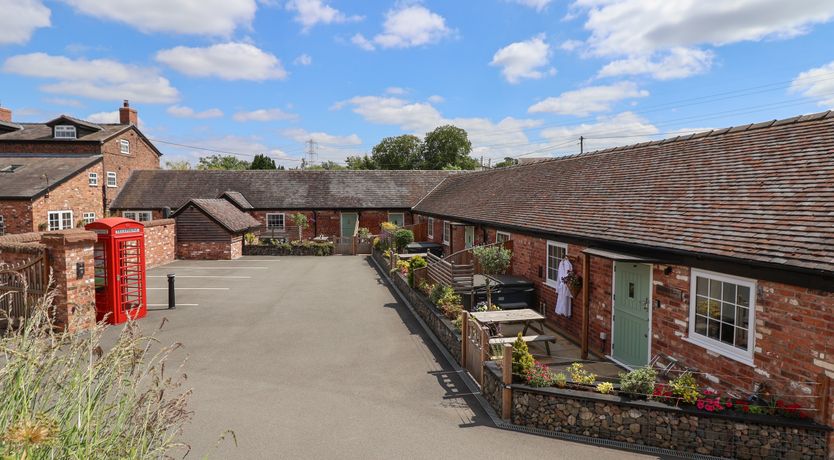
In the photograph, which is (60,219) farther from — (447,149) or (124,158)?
(447,149)

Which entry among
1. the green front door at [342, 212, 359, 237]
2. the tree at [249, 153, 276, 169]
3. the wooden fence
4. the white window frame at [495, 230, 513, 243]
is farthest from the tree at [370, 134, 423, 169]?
the wooden fence

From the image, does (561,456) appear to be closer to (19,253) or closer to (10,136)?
(19,253)

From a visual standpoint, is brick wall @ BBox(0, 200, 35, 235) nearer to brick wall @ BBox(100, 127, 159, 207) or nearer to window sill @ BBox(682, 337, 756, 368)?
brick wall @ BBox(100, 127, 159, 207)

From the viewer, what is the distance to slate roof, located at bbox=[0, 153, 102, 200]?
2641 cm

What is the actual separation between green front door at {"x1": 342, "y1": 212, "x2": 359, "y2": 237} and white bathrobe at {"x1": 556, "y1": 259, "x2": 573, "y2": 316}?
23744 mm

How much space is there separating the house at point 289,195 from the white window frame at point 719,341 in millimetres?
24903

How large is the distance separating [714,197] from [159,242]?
24.5 meters

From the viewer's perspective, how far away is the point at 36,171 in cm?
2938

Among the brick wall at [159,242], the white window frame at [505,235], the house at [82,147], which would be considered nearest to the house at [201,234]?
the brick wall at [159,242]

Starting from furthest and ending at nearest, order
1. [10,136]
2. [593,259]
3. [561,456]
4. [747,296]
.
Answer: [10,136] → [593,259] → [747,296] → [561,456]

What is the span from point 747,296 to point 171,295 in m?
15.2

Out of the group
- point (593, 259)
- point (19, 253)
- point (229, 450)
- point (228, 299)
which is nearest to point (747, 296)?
point (593, 259)

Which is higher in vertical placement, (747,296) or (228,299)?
(747,296)

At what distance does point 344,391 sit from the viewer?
8.82 m
